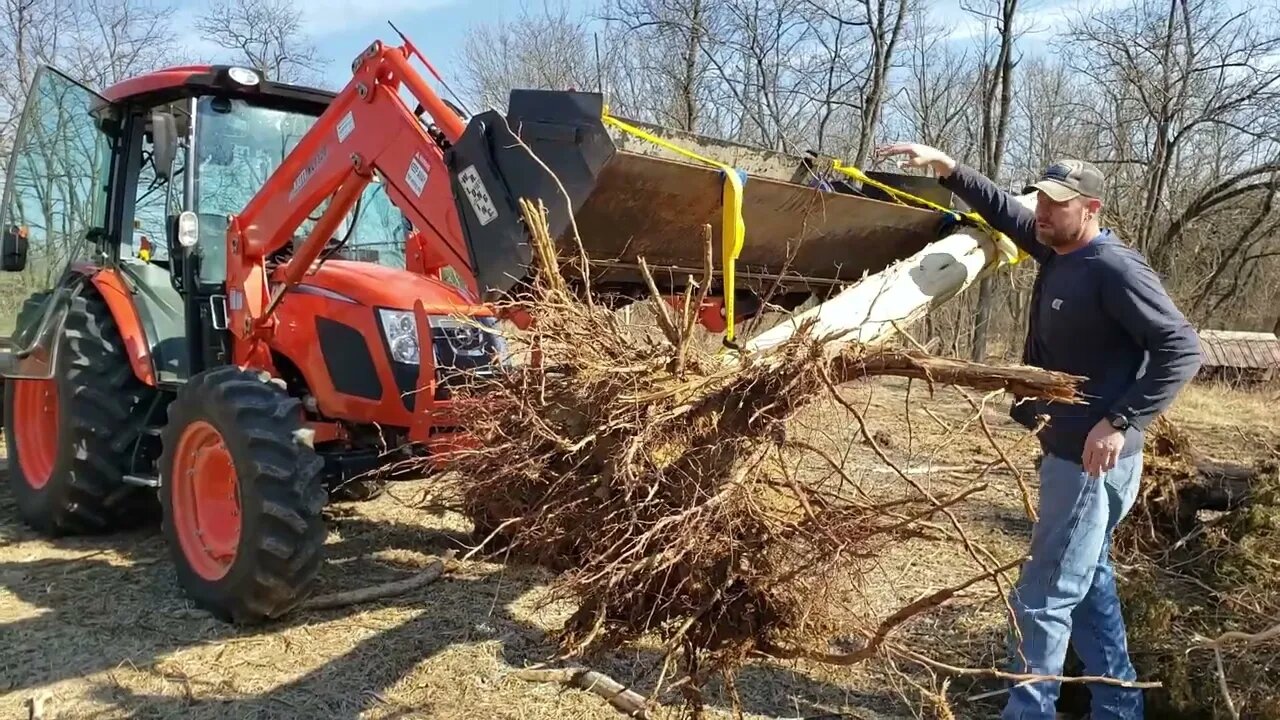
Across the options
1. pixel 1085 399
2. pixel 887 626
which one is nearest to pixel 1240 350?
pixel 1085 399

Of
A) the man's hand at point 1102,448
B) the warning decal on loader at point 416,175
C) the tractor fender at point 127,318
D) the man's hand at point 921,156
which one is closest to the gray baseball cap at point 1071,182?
the man's hand at point 921,156

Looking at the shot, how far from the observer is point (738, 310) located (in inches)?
157

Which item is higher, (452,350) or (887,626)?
(452,350)

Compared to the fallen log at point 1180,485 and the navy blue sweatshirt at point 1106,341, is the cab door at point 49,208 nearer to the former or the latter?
the navy blue sweatshirt at point 1106,341

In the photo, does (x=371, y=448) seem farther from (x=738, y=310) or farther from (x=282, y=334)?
(x=738, y=310)

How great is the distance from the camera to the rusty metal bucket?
9.41 ft

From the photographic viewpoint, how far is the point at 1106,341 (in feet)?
9.45

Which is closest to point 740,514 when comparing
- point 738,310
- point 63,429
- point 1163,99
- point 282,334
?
point 738,310

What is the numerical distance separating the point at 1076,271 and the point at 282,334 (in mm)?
3407

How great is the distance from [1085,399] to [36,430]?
18.0ft

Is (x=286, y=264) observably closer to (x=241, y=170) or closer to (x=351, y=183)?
(x=351, y=183)

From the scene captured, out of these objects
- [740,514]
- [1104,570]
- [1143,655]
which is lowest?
[1143,655]

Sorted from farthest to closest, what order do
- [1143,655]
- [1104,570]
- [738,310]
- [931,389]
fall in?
[738,310] < [1143,655] < [1104,570] < [931,389]

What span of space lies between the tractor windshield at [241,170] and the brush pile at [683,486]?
97.4 inches
